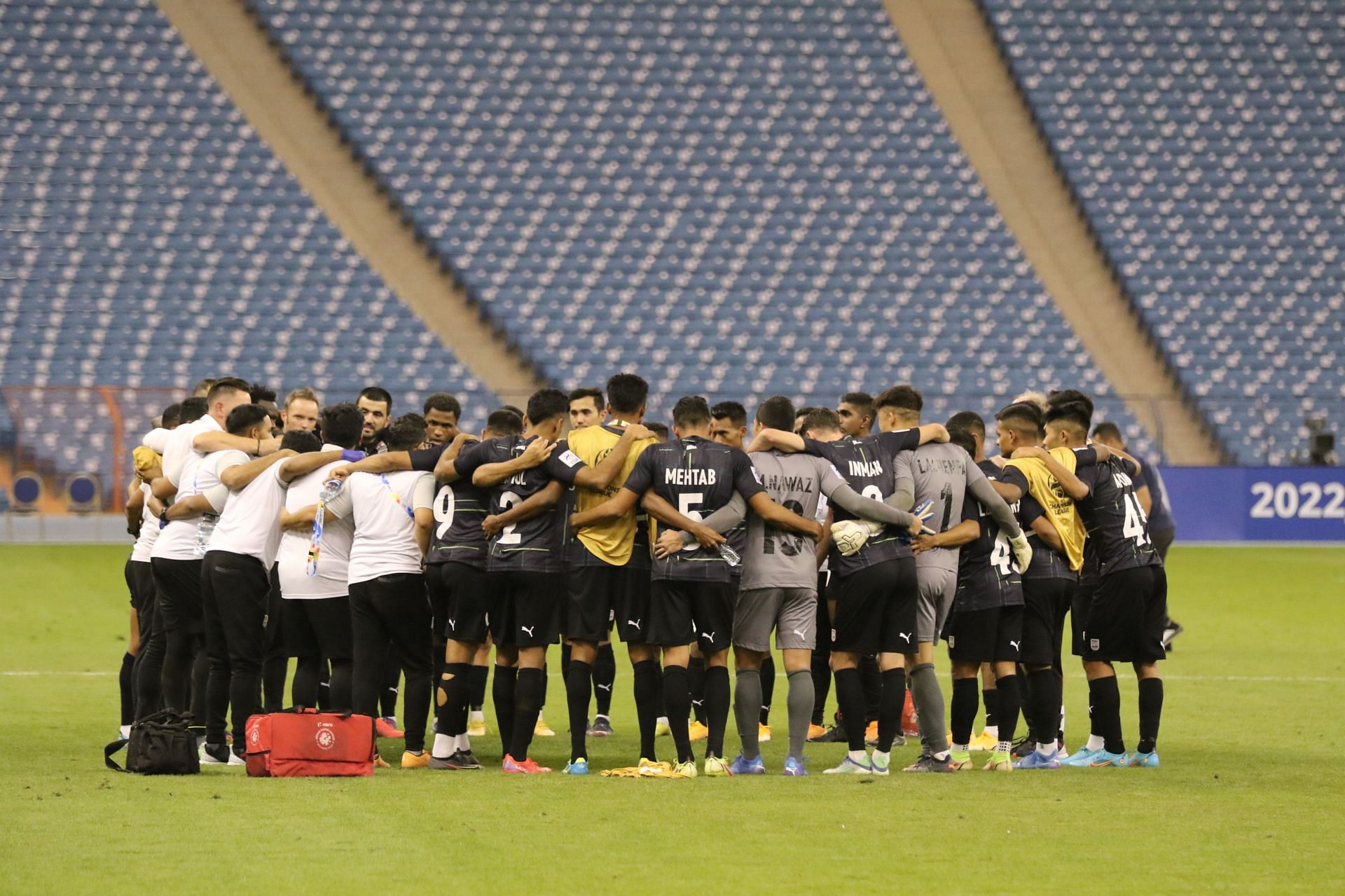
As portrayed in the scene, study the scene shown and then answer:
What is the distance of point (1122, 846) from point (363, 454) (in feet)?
14.9

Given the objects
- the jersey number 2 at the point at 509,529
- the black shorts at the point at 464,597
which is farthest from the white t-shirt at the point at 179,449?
the jersey number 2 at the point at 509,529

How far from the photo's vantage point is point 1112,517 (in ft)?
30.9

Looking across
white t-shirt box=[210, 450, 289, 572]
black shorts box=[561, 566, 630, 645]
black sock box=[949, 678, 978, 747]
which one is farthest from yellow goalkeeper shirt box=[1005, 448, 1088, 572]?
white t-shirt box=[210, 450, 289, 572]

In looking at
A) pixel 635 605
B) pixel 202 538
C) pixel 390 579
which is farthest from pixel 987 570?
pixel 202 538

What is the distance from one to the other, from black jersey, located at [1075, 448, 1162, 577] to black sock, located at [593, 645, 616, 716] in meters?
3.09

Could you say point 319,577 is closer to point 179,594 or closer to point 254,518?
point 254,518

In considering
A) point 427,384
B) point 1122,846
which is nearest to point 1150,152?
point 427,384

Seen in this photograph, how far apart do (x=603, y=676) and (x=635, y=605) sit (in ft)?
6.14

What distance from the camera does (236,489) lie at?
348 inches

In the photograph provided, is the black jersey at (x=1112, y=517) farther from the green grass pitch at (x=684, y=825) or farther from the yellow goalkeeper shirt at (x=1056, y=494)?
the green grass pitch at (x=684, y=825)

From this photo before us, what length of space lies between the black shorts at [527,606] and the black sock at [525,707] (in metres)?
0.16

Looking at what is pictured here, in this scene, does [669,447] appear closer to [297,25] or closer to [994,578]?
[994,578]

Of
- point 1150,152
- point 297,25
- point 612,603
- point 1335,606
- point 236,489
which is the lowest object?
point 1335,606

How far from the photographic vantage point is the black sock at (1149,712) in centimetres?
930
